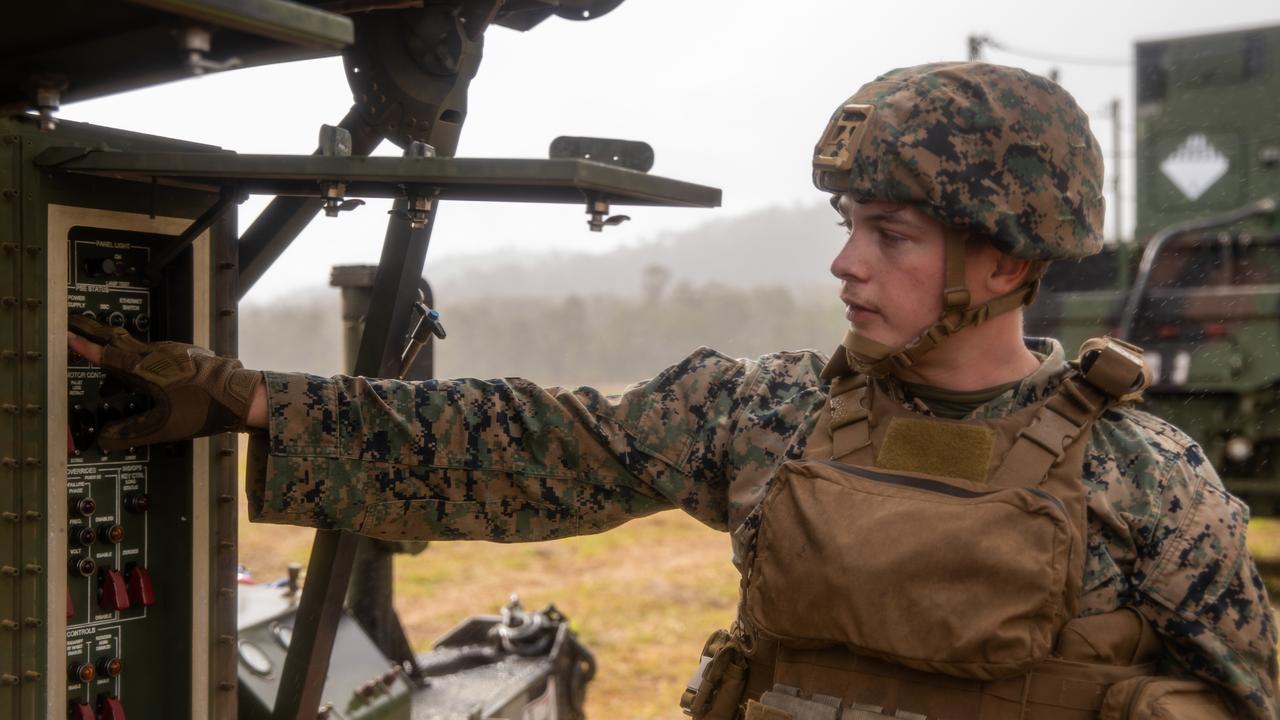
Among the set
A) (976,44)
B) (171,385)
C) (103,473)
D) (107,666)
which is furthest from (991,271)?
(976,44)

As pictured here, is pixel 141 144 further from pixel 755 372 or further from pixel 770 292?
pixel 770 292

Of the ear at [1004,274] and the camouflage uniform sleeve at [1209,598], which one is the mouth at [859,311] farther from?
the camouflage uniform sleeve at [1209,598]

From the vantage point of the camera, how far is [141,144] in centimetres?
241

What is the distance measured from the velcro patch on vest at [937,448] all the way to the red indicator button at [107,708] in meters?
1.58

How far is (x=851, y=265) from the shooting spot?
7.28ft

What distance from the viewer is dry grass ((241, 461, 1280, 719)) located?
7154mm

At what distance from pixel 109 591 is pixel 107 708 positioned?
0.24 meters

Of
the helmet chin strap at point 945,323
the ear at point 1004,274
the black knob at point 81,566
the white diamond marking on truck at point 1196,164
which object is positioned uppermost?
the white diamond marking on truck at point 1196,164

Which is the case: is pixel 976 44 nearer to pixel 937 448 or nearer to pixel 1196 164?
pixel 1196 164

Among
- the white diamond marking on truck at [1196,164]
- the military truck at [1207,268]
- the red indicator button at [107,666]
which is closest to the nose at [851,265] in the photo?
the red indicator button at [107,666]

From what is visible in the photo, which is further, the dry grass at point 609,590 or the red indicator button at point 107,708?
the dry grass at point 609,590

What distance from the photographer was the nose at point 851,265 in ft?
7.28

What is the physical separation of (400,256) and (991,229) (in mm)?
1406

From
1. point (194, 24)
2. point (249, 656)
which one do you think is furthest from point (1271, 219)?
point (194, 24)
